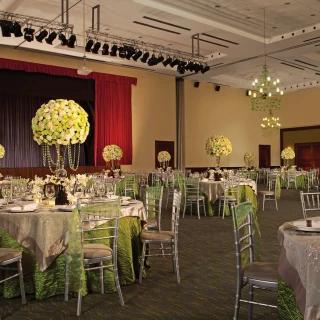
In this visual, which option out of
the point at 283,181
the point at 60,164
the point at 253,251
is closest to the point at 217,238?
the point at 60,164

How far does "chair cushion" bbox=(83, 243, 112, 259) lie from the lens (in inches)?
137

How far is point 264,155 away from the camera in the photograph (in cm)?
2180

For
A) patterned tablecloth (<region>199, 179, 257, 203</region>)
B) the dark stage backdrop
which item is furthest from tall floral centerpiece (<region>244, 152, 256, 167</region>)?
patterned tablecloth (<region>199, 179, 257, 203</region>)

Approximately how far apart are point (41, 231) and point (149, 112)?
1349 centimetres

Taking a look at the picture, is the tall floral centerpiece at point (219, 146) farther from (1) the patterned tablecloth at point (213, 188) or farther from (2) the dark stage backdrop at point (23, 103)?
(2) the dark stage backdrop at point (23, 103)

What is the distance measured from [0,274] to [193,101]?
15.4 m

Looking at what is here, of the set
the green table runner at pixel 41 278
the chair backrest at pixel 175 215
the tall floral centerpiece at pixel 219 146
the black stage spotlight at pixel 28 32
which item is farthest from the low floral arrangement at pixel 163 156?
the green table runner at pixel 41 278

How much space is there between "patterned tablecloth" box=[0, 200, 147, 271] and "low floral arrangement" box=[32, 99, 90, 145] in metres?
0.88

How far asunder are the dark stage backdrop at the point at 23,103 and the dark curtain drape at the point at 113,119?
0.98 metres

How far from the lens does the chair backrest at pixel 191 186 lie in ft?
29.0

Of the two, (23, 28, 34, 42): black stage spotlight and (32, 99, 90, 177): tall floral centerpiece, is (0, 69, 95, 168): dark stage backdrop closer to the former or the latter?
(23, 28, 34, 42): black stage spotlight

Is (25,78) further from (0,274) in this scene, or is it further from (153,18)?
(0,274)

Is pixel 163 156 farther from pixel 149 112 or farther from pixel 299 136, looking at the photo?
pixel 299 136

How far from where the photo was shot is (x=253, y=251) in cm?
323
